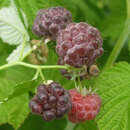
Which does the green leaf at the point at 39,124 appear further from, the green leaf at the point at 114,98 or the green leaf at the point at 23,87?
the green leaf at the point at 23,87

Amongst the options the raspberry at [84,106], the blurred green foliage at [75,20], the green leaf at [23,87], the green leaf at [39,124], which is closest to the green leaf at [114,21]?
the blurred green foliage at [75,20]

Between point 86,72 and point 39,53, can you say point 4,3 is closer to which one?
point 39,53

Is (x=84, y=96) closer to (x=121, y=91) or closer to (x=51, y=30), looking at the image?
(x=121, y=91)

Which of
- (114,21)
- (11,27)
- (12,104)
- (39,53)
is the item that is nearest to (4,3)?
(11,27)

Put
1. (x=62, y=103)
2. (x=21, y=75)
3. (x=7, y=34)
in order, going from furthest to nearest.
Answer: (x=21, y=75), (x=7, y=34), (x=62, y=103)

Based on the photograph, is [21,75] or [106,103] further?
[21,75]

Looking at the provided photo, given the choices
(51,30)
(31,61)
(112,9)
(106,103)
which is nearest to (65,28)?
(51,30)
